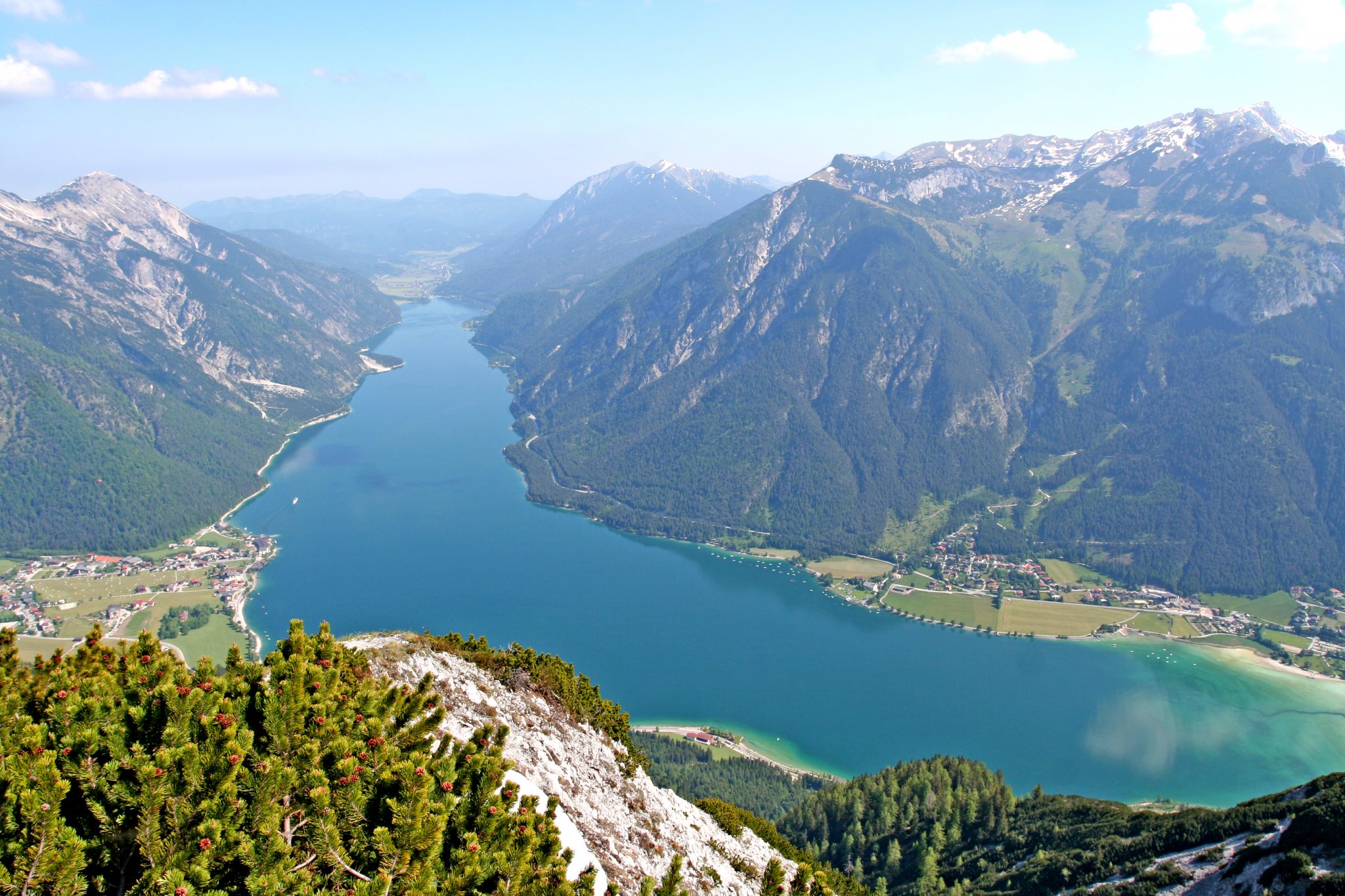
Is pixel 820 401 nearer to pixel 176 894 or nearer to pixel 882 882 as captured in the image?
pixel 882 882

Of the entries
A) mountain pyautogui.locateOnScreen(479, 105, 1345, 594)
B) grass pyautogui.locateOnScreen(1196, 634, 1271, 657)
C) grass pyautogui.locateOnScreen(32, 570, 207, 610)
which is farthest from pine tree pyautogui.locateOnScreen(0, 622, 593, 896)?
mountain pyautogui.locateOnScreen(479, 105, 1345, 594)

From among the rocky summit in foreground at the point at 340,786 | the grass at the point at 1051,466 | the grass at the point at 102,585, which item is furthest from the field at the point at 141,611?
the grass at the point at 1051,466

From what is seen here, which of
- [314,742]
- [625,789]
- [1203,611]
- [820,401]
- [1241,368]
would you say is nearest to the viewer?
[314,742]

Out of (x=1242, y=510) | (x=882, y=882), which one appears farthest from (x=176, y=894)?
(x=1242, y=510)

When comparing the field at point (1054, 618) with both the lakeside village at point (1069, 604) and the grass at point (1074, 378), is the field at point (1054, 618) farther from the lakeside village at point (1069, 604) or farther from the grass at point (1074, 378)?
the grass at point (1074, 378)

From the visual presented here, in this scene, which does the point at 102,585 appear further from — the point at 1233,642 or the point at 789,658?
the point at 1233,642

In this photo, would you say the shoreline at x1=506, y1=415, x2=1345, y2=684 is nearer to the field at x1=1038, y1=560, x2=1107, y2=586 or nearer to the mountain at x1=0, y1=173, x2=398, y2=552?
the field at x1=1038, y1=560, x2=1107, y2=586
